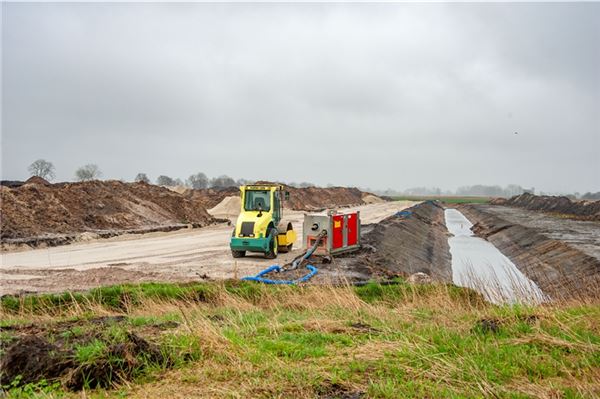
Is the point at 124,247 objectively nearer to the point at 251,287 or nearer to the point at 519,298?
the point at 251,287

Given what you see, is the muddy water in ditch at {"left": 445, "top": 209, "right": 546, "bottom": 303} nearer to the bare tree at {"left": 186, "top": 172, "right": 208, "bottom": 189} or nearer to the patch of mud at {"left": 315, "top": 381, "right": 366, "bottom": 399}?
the patch of mud at {"left": 315, "top": 381, "right": 366, "bottom": 399}

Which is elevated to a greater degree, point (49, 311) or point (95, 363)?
point (95, 363)

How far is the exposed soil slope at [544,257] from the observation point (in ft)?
58.2

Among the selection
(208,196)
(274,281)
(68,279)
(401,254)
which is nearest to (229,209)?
(208,196)

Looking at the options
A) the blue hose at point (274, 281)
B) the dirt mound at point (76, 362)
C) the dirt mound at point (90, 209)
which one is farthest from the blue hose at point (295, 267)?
the dirt mound at point (90, 209)

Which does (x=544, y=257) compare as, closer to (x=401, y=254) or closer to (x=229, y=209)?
(x=401, y=254)

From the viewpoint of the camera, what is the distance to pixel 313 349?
19.0 ft

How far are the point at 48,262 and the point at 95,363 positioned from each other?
1519 cm

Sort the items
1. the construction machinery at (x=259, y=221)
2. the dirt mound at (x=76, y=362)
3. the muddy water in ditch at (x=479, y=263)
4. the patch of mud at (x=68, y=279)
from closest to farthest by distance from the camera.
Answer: the dirt mound at (x=76, y=362), the patch of mud at (x=68, y=279), the muddy water in ditch at (x=479, y=263), the construction machinery at (x=259, y=221)

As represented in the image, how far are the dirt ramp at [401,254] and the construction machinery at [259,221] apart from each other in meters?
2.93

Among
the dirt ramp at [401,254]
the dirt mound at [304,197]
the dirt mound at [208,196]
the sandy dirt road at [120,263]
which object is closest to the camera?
the sandy dirt road at [120,263]

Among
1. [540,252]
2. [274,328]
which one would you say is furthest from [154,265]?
[540,252]

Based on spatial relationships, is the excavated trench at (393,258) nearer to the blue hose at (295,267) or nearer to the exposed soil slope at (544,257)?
the blue hose at (295,267)

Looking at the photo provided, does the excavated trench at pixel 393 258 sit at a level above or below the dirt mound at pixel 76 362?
below
